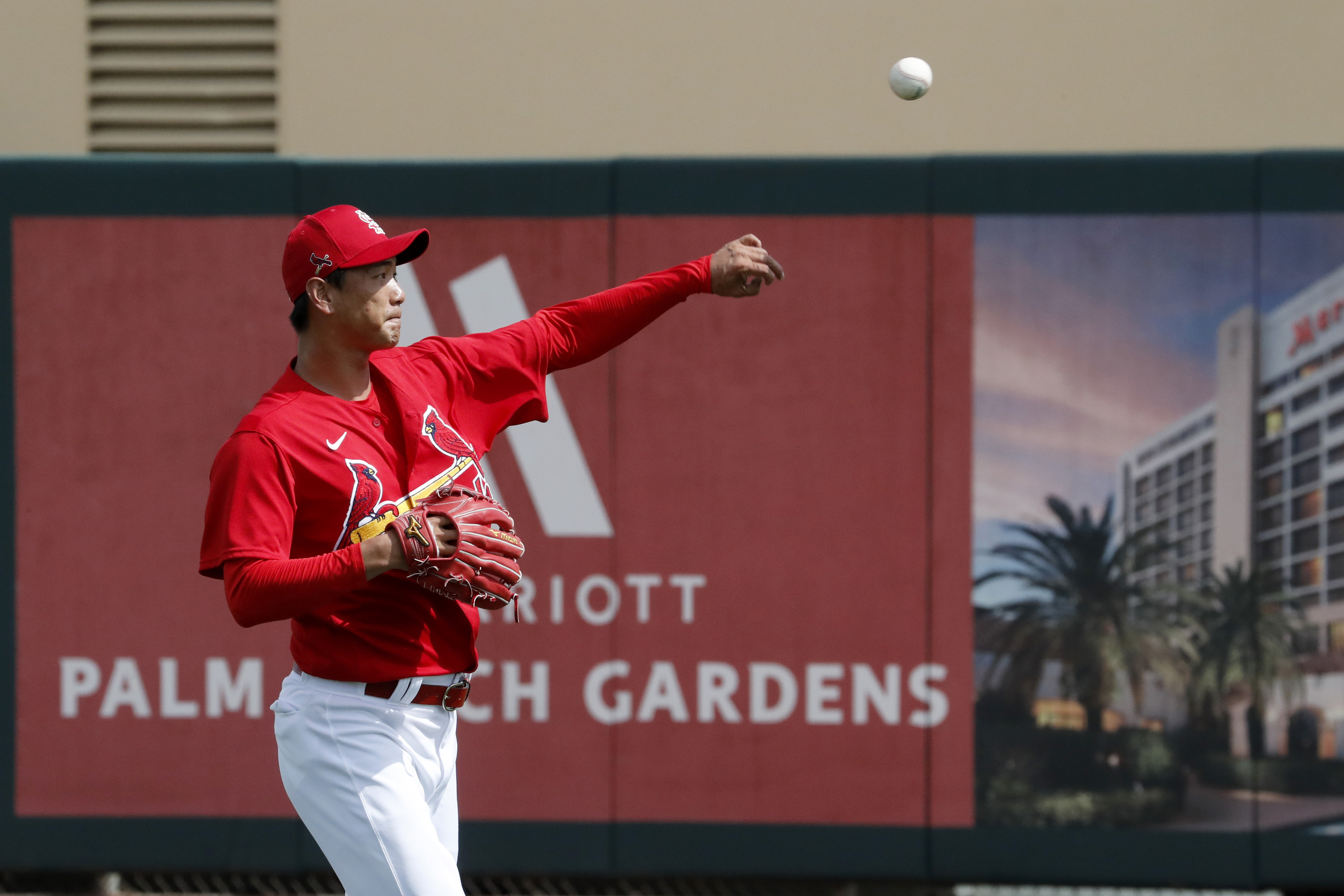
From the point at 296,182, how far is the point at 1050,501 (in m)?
2.91

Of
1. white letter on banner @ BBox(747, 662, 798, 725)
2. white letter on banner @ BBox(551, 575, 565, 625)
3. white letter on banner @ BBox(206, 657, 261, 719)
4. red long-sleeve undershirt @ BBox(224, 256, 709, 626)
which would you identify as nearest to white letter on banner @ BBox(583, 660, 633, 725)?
white letter on banner @ BBox(551, 575, 565, 625)

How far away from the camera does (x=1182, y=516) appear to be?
492 cm

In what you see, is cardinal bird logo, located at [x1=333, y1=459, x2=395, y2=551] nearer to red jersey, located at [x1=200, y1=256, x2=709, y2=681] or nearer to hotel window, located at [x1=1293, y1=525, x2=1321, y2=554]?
red jersey, located at [x1=200, y1=256, x2=709, y2=681]

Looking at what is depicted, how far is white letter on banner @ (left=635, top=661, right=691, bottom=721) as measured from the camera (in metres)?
5.03

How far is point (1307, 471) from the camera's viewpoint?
16.0 ft

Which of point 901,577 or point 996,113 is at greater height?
point 996,113

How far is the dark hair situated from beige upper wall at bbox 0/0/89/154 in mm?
3612

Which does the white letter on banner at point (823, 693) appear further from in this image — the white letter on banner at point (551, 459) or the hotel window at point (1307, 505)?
the hotel window at point (1307, 505)

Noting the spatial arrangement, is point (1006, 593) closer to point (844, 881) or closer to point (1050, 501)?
point (1050, 501)

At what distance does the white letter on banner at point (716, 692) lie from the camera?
5.02 metres

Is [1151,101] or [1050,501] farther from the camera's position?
[1151,101]

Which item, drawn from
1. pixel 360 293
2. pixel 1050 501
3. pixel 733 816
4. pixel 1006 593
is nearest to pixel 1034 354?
pixel 1050 501

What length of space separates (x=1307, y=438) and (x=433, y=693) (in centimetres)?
349

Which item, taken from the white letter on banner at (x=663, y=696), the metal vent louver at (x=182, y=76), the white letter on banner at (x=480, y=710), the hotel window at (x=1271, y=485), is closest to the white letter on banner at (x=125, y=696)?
the white letter on banner at (x=480, y=710)
